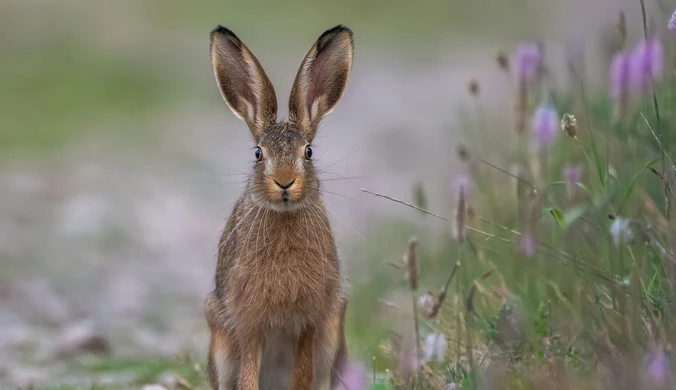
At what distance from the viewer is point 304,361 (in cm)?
515

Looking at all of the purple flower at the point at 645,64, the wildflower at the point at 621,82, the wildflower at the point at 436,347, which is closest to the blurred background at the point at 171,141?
the wildflower at the point at 436,347

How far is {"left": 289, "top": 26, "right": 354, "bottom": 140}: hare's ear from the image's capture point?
5297mm

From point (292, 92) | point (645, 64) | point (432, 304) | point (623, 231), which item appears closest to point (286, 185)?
point (292, 92)

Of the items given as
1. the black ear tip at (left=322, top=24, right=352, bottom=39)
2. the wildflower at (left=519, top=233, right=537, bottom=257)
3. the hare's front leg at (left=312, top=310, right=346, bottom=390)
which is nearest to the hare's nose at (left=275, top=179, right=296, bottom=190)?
the hare's front leg at (left=312, top=310, right=346, bottom=390)

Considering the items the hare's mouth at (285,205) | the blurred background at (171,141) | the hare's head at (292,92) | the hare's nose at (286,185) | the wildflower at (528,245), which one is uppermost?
the blurred background at (171,141)

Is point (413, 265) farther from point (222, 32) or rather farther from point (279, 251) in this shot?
point (222, 32)

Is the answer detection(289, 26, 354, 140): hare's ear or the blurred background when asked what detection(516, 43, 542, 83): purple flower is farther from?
detection(289, 26, 354, 140): hare's ear

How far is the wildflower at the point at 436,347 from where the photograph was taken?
5117 millimetres

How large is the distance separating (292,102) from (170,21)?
1704cm

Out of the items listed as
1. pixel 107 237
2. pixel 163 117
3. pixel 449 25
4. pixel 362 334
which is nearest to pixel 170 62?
pixel 163 117

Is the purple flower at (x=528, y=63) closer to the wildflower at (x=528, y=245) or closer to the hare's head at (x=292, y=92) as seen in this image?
the hare's head at (x=292, y=92)

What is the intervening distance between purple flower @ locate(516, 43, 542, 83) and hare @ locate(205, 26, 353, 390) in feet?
2.50

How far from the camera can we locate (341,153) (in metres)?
13.2

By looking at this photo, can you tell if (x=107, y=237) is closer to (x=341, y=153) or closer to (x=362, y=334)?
(x=341, y=153)
